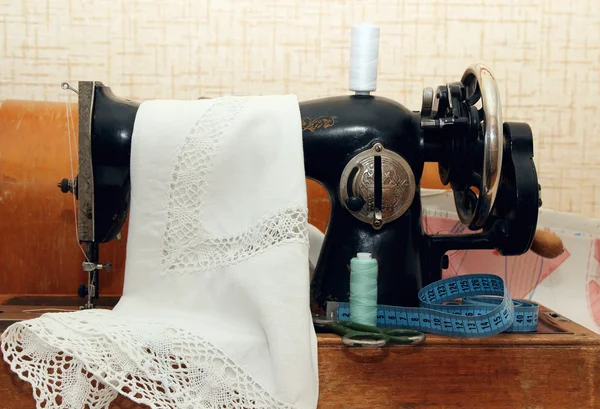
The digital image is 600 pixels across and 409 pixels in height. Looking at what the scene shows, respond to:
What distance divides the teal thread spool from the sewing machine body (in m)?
0.06

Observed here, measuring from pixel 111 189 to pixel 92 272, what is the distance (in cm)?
15

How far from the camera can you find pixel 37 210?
177cm

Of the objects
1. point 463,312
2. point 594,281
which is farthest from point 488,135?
point 594,281

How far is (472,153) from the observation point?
4.40 feet

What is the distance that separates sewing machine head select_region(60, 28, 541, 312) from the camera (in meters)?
1.33

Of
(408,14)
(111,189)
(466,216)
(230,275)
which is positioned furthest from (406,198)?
(408,14)

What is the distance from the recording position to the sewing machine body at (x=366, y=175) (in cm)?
133

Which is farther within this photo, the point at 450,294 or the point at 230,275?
the point at 450,294

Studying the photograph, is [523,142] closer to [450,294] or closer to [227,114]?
[450,294]

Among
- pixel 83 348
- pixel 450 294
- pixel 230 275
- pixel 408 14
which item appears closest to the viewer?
pixel 83 348

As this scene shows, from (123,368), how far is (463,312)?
0.55m

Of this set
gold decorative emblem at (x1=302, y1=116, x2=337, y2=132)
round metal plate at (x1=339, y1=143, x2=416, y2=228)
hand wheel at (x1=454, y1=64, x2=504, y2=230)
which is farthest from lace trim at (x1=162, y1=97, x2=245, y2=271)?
hand wheel at (x1=454, y1=64, x2=504, y2=230)

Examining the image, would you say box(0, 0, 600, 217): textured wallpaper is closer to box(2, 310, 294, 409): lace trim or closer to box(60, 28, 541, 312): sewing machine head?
box(60, 28, 541, 312): sewing machine head

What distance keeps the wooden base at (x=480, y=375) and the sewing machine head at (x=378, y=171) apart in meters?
0.14
